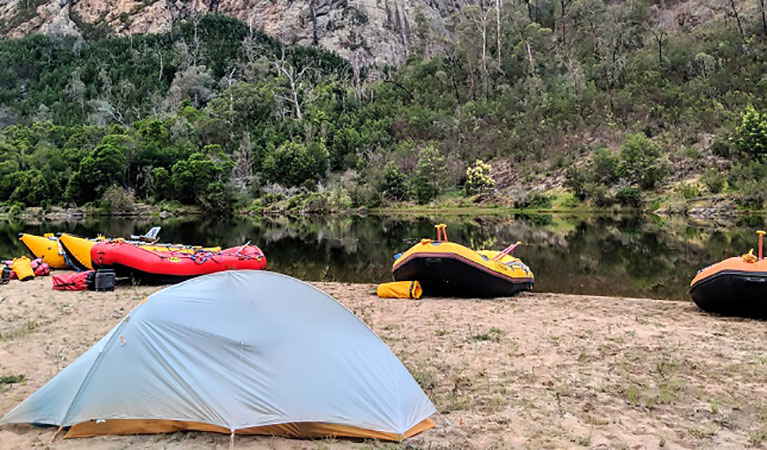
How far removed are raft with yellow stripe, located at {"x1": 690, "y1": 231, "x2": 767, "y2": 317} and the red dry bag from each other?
10.8 meters

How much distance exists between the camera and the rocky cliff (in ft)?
263

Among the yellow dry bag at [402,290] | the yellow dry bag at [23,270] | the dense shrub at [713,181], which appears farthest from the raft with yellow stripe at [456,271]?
the dense shrub at [713,181]

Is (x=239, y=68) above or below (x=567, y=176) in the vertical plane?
above

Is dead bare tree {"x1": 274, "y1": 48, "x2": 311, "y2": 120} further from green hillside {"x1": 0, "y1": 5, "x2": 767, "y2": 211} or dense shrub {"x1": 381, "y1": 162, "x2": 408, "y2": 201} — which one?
dense shrub {"x1": 381, "y1": 162, "x2": 408, "y2": 201}

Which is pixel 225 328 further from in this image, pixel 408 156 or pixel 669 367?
pixel 408 156

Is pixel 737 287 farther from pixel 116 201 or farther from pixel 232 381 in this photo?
pixel 116 201

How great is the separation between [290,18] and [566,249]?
251 ft

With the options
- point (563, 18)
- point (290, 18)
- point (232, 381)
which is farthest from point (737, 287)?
point (290, 18)

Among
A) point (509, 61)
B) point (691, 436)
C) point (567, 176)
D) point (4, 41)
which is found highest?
point (4, 41)

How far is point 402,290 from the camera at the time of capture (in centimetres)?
935

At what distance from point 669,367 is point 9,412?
584cm

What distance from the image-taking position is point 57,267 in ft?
41.9

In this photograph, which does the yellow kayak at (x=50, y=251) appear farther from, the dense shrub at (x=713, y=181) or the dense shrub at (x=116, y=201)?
the dense shrub at (x=116, y=201)

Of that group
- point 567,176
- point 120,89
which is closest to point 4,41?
point 120,89
